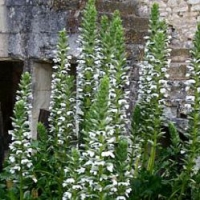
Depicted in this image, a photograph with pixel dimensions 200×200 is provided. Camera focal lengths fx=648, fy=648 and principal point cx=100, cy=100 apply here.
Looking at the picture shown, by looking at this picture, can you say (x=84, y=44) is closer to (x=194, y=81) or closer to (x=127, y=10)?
(x=194, y=81)

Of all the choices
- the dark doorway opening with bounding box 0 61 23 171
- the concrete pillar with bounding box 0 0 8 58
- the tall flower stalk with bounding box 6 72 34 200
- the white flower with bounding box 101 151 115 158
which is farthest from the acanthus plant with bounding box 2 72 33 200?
the dark doorway opening with bounding box 0 61 23 171

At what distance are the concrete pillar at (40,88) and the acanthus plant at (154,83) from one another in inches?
83.3

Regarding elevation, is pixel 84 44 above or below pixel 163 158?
above

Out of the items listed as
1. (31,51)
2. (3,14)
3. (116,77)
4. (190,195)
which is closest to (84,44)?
(116,77)

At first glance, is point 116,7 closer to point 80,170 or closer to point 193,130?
point 193,130

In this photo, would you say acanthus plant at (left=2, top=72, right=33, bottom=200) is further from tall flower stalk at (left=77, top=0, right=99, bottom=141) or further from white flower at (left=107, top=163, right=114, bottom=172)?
white flower at (left=107, top=163, right=114, bottom=172)

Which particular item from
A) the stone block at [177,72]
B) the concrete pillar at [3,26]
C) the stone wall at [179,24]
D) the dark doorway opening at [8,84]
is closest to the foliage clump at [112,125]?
the stone wall at [179,24]

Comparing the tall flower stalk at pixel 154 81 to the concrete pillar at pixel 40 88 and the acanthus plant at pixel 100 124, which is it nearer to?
the acanthus plant at pixel 100 124

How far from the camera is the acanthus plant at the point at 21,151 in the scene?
7.45 ft

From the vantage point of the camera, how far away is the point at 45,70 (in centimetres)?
480

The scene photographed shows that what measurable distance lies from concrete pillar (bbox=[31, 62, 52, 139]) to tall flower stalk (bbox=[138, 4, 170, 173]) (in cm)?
213

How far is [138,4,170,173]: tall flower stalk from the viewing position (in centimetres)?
253

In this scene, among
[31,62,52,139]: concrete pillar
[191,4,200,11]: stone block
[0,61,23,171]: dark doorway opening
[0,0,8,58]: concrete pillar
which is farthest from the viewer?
[0,61,23,171]: dark doorway opening

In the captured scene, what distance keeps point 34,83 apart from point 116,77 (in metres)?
2.38
